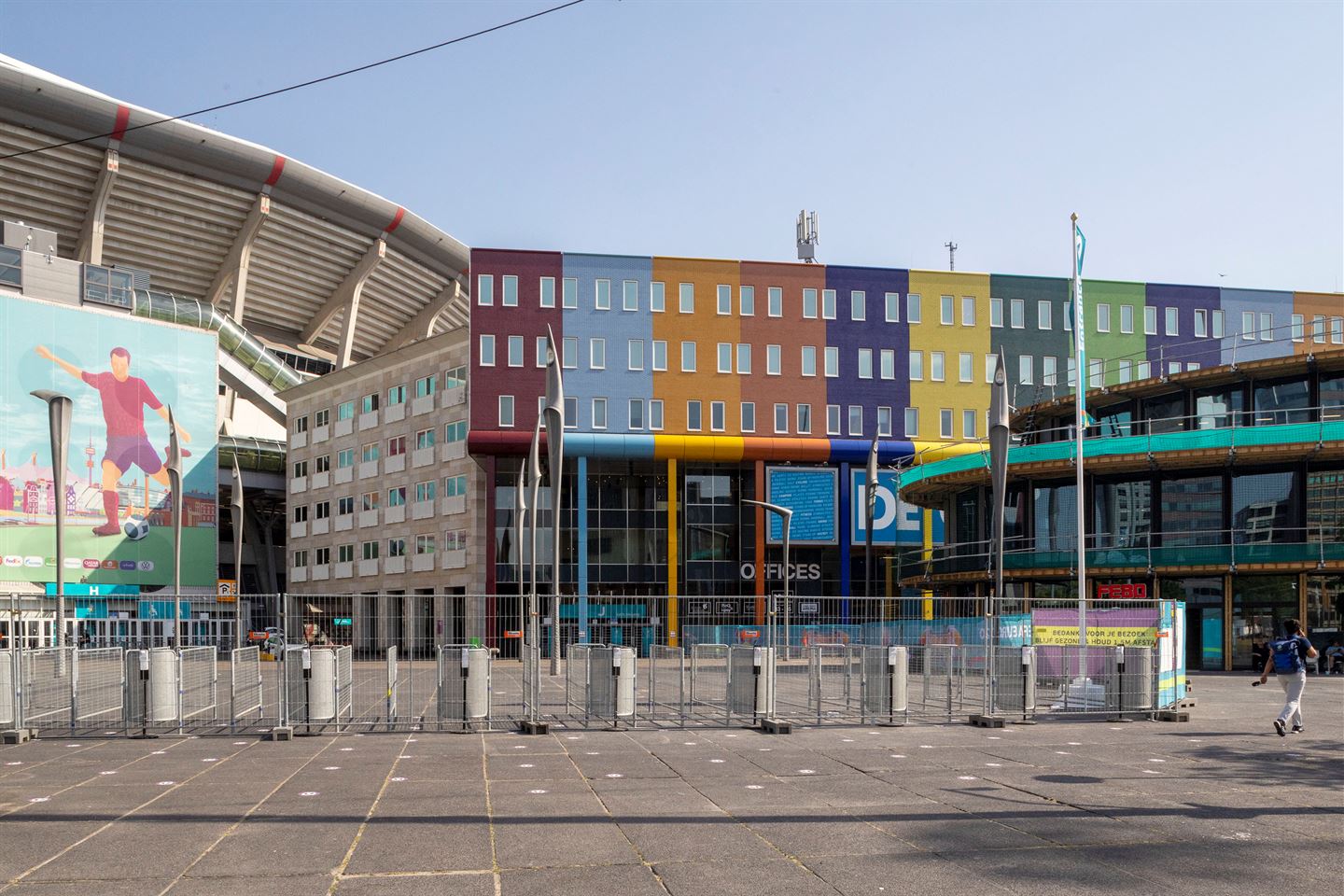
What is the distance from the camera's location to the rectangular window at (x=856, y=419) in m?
71.0

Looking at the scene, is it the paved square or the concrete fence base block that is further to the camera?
the concrete fence base block

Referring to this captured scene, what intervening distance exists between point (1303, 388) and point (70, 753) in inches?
1803

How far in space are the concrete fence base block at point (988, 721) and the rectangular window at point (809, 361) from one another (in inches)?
1937

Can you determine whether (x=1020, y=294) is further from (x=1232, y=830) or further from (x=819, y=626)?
(x=1232, y=830)

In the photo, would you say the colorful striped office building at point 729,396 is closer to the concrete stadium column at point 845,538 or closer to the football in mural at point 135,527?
the concrete stadium column at point 845,538

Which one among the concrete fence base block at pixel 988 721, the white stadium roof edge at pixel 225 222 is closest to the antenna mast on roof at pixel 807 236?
the white stadium roof edge at pixel 225 222

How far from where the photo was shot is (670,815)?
42.6ft

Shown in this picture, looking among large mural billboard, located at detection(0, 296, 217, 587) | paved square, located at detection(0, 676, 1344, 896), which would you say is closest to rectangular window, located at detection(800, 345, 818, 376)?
large mural billboard, located at detection(0, 296, 217, 587)

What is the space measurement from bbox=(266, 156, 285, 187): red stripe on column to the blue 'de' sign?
41015 millimetres

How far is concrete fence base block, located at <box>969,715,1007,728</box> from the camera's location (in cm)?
2212

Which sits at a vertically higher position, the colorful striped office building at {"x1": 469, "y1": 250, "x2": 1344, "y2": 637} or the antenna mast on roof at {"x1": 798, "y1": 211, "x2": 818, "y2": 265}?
the antenna mast on roof at {"x1": 798, "y1": 211, "x2": 818, "y2": 265}

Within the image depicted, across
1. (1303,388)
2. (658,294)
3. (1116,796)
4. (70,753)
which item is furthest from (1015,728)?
(658,294)

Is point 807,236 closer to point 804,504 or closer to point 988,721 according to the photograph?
point 804,504

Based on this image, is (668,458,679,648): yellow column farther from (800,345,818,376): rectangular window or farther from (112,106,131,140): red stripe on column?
(112,106,131,140): red stripe on column
